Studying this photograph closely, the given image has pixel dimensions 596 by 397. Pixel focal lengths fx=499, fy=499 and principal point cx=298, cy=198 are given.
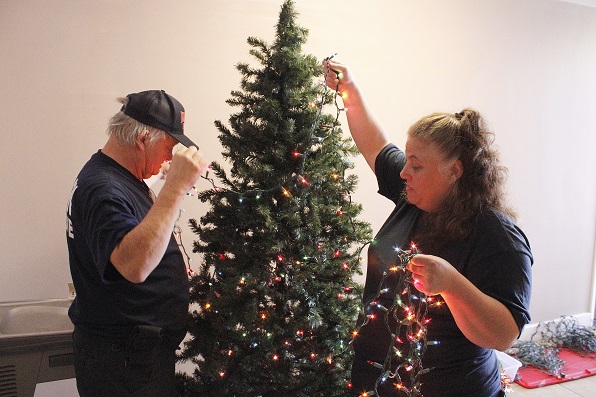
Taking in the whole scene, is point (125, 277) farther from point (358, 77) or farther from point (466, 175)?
point (358, 77)

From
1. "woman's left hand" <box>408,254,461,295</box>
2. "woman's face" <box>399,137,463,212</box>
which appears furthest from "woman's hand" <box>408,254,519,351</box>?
"woman's face" <box>399,137,463,212</box>

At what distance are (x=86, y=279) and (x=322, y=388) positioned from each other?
849 millimetres

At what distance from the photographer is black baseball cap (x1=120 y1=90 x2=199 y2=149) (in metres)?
1.50

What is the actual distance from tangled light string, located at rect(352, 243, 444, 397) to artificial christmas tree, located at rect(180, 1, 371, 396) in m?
0.18

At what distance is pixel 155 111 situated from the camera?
151 cm

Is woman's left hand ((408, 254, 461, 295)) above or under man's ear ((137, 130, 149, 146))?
under

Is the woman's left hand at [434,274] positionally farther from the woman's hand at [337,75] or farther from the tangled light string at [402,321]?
the woman's hand at [337,75]

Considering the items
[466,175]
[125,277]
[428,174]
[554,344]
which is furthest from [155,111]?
[554,344]

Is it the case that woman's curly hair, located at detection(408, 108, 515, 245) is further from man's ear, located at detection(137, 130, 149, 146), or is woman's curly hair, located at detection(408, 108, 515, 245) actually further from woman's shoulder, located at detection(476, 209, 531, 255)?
man's ear, located at detection(137, 130, 149, 146)

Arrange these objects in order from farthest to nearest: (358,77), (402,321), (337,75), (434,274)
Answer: (358,77) → (337,75) → (402,321) → (434,274)

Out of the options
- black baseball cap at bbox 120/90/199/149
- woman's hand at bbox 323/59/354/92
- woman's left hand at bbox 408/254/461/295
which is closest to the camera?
woman's left hand at bbox 408/254/461/295

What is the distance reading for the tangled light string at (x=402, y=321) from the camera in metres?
1.39

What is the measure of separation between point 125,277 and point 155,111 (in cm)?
51

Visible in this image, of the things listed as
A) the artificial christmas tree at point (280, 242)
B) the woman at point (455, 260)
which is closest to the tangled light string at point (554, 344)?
the woman at point (455, 260)
